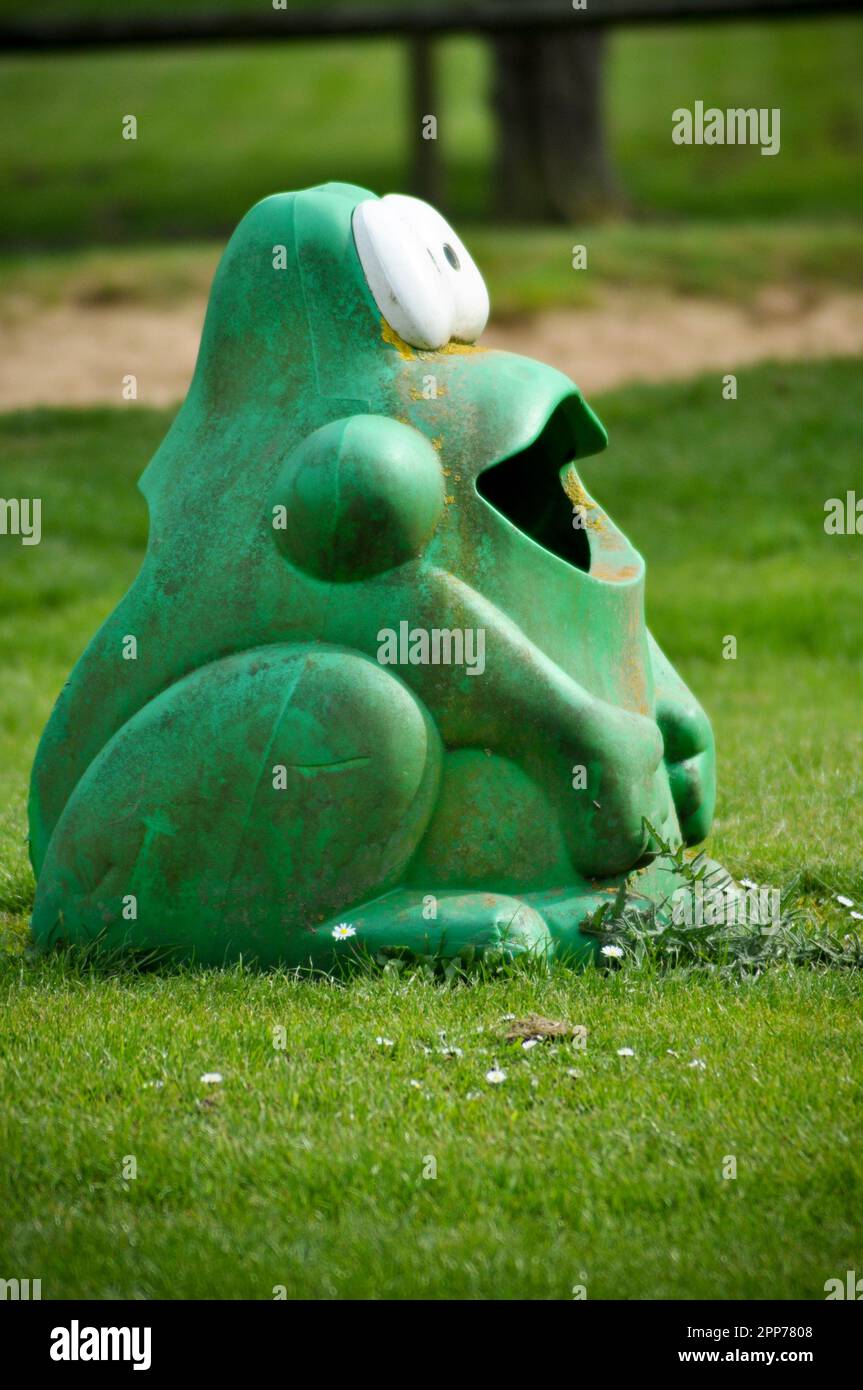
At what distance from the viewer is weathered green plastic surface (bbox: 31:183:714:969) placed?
14.1 ft

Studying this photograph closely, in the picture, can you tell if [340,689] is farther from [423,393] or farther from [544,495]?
[544,495]

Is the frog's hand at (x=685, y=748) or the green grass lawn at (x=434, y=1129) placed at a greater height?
the frog's hand at (x=685, y=748)

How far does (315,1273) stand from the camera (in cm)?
318

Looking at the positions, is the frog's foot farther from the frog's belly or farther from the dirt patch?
the dirt patch

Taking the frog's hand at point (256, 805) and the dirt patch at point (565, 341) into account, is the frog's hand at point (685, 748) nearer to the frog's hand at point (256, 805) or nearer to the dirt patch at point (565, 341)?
the frog's hand at point (256, 805)

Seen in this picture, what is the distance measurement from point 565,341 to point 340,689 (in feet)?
34.0

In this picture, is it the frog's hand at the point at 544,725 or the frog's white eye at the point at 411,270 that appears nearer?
the frog's hand at the point at 544,725

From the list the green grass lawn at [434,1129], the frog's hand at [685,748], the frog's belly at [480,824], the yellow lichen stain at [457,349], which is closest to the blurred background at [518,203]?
the frog's hand at [685,748]

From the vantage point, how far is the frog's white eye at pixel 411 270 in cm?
454

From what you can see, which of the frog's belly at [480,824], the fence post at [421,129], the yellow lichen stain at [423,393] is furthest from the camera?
the fence post at [421,129]

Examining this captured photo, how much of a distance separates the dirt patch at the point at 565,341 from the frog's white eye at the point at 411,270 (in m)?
8.90

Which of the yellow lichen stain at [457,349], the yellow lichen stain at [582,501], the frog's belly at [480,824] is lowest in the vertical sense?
the frog's belly at [480,824]

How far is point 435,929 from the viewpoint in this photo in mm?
4379

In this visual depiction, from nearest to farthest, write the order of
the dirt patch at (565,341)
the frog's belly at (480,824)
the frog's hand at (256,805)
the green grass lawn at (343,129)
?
the frog's hand at (256,805), the frog's belly at (480,824), the dirt patch at (565,341), the green grass lawn at (343,129)
